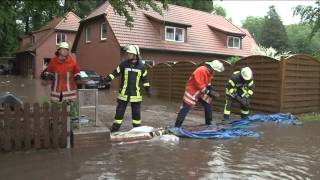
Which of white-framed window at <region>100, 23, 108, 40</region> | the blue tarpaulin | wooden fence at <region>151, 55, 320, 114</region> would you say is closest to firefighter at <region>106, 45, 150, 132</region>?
the blue tarpaulin

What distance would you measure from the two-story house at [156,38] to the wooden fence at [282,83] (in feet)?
51.7

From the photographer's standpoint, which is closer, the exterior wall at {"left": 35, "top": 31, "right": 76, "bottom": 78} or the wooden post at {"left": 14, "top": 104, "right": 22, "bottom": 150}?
the wooden post at {"left": 14, "top": 104, "right": 22, "bottom": 150}

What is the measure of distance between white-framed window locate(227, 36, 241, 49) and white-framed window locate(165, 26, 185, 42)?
621 cm

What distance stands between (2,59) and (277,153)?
7043cm

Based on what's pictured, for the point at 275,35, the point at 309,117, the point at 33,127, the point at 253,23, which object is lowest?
the point at 309,117

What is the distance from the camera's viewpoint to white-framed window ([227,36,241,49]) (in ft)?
137

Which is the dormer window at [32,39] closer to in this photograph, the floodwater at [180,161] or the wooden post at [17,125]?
the floodwater at [180,161]

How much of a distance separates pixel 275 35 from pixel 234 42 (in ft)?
115

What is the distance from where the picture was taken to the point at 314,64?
51.9 feet

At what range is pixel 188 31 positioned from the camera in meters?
38.0

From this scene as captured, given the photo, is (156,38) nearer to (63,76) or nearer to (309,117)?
(309,117)

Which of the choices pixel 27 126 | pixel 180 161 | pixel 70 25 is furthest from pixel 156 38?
pixel 180 161

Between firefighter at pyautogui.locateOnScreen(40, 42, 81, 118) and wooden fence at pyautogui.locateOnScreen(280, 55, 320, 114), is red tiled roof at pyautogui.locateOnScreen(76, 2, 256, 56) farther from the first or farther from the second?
firefighter at pyautogui.locateOnScreen(40, 42, 81, 118)

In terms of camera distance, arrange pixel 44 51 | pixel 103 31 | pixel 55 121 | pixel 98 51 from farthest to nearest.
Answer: pixel 44 51 → pixel 98 51 → pixel 103 31 → pixel 55 121
